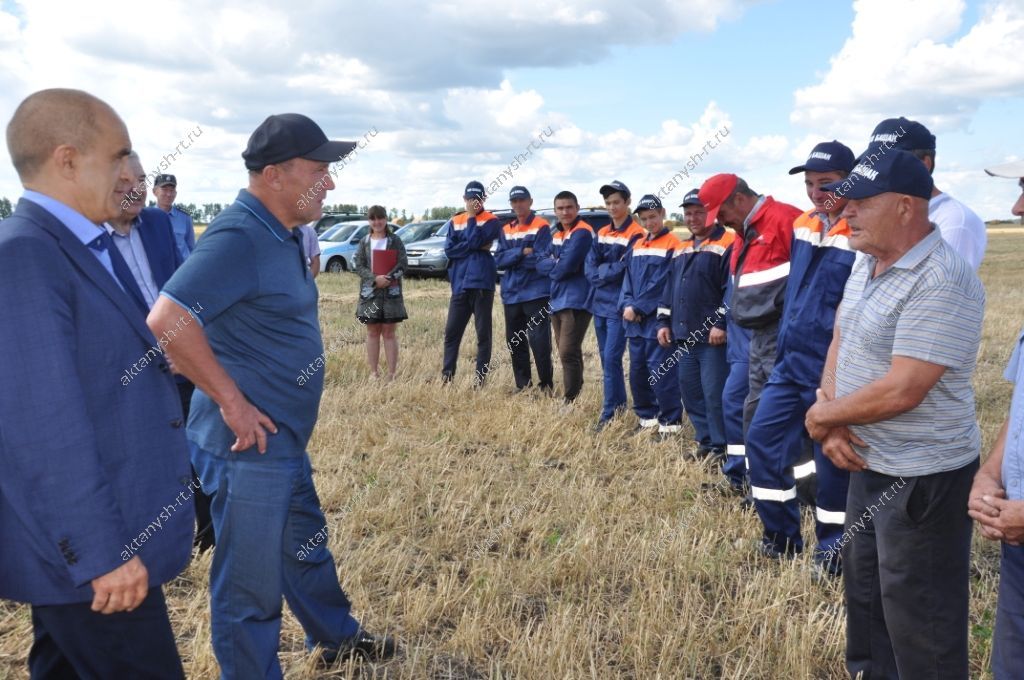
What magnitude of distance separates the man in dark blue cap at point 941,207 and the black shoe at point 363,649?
2.73 m

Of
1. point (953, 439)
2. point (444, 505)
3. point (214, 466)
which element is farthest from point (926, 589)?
point (444, 505)

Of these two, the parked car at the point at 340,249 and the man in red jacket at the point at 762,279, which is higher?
the man in red jacket at the point at 762,279

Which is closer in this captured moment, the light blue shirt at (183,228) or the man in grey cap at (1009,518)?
the man in grey cap at (1009,518)

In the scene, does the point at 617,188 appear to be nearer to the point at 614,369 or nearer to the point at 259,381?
the point at 614,369

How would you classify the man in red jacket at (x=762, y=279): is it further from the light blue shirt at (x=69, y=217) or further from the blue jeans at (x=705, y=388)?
the light blue shirt at (x=69, y=217)

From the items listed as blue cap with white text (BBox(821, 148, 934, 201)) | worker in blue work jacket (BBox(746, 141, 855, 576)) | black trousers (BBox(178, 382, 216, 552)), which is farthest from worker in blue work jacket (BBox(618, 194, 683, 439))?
blue cap with white text (BBox(821, 148, 934, 201))

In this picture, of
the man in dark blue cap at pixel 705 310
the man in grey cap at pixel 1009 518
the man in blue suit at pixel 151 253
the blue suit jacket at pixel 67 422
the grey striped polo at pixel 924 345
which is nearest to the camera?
the blue suit jacket at pixel 67 422

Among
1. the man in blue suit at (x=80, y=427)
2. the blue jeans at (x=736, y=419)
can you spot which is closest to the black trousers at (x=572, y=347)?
the blue jeans at (x=736, y=419)

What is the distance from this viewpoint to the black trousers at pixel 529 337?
27.1 ft

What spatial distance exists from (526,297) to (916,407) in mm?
5911

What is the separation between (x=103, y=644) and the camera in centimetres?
190

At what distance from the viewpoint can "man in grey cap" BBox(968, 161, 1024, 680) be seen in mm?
2170

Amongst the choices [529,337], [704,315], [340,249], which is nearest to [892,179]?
[704,315]

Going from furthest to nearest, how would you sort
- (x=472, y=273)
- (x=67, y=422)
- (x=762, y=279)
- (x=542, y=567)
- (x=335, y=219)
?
(x=335, y=219) → (x=472, y=273) → (x=762, y=279) → (x=542, y=567) → (x=67, y=422)
